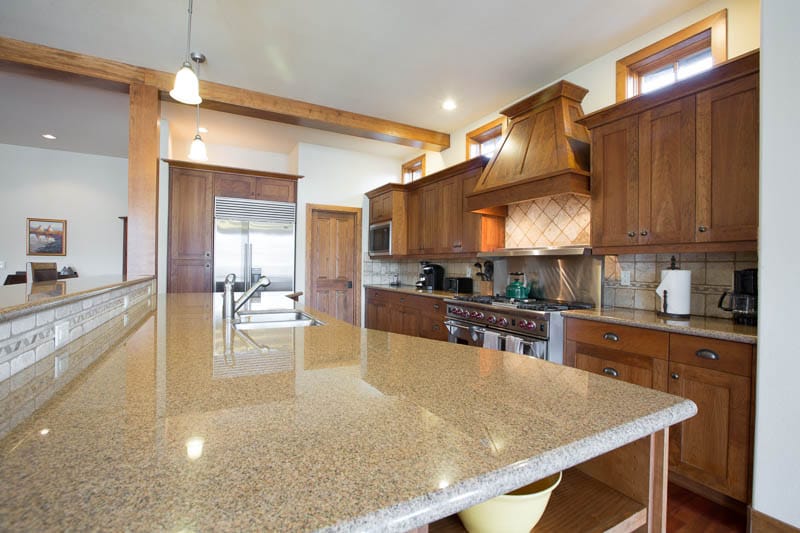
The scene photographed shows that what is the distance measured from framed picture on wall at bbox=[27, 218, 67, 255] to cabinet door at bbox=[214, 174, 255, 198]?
310 cm

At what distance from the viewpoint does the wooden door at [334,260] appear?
16.8 ft

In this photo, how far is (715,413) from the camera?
1.76 metres

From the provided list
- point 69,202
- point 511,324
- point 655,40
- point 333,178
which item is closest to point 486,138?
point 655,40

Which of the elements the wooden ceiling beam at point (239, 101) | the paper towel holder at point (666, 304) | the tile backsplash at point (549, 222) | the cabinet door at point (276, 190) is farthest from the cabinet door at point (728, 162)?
the cabinet door at point (276, 190)

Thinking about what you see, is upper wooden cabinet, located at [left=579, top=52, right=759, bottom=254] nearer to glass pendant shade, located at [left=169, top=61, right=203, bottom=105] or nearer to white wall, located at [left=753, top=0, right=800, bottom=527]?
white wall, located at [left=753, top=0, right=800, bottom=527]

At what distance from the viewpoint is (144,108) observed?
3277 millimetres

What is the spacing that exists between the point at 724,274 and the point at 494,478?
2.46m

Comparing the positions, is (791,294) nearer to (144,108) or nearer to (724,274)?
(724,274)

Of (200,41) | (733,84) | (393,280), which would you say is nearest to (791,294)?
(733,84)

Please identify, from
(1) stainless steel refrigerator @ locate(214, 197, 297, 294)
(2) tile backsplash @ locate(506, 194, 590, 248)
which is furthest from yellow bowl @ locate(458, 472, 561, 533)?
(1) stainless steel refrigerator @ locate(214, 197, 297, 294)

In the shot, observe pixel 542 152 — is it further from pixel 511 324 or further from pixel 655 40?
pixel 511 324

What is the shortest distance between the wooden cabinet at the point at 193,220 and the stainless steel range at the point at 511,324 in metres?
3.01

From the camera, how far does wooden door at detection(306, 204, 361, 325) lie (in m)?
5.11

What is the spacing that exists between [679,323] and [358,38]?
2840mm
